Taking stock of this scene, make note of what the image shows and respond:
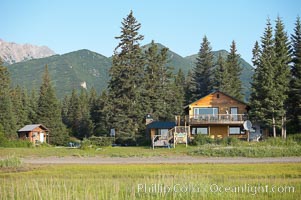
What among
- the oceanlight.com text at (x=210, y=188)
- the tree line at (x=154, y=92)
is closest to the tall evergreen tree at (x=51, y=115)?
the tree line at (x=154, y=92)

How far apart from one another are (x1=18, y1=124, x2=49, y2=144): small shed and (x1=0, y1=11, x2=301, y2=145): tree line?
1687 mm

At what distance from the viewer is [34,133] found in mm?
74312

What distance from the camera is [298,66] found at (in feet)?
168

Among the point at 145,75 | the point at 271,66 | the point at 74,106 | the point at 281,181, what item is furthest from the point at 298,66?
the point at 74,106

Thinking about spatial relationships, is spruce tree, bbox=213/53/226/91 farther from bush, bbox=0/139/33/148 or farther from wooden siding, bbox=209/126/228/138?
bush, bbox=0/139/33/148

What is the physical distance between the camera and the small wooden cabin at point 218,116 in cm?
5331

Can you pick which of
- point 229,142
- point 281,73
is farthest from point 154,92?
point 229,142

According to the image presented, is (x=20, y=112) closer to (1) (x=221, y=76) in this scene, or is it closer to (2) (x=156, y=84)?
(2) (x=156, y=84)

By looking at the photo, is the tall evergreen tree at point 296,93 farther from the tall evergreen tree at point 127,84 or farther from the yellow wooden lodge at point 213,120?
the tall evergreen tree at point 127,84

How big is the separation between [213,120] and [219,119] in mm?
778

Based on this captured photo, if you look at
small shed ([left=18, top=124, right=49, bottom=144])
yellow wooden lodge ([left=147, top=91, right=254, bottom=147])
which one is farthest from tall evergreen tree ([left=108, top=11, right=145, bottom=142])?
small shed ([left=18, top=124, right=49, bottom=144])

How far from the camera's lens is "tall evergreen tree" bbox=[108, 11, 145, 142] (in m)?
62.6

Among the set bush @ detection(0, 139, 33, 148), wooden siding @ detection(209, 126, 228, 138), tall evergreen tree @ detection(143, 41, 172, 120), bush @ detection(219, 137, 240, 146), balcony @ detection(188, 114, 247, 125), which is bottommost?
bush @ detection(0, 139, 33, 148)

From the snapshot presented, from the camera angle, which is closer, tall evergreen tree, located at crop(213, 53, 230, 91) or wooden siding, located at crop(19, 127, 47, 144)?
wooden siding, located at crop(19, 127, 47, 144)
